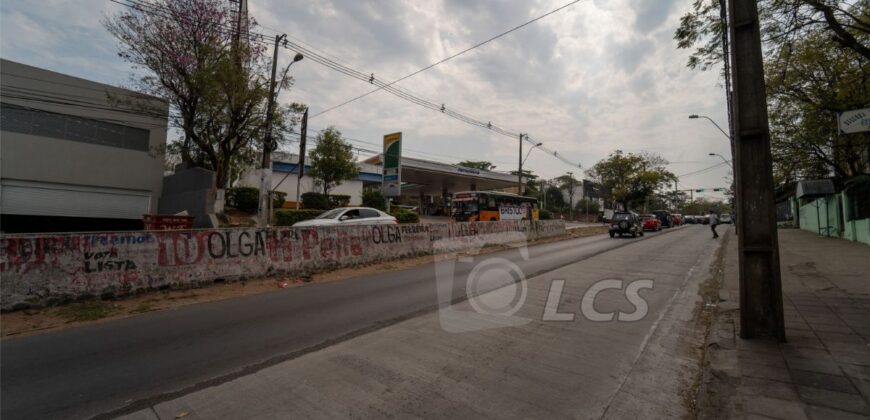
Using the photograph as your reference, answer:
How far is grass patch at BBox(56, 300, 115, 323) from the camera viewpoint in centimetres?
632

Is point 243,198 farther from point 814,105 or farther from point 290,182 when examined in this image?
point 814,105

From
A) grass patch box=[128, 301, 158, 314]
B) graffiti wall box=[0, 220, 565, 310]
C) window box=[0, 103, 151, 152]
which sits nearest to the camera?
graffiti wall box=[0, 220, 565, 310]

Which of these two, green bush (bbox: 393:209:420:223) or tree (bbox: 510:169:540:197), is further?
tree (bbox: 510:169:540:197)

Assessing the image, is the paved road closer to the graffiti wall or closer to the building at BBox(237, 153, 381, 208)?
the graffiti wall

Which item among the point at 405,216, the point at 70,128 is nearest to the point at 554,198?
the point at 405,216

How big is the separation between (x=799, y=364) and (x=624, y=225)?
2087 centimetres

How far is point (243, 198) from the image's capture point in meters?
25.1

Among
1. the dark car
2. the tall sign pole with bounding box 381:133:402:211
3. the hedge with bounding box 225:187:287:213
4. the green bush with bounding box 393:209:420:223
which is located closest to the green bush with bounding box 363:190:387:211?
the green bush with bounding box 393:209:420:223

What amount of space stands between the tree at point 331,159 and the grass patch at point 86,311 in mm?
19089

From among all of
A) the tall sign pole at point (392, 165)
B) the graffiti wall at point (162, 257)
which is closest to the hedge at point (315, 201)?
the tall sign pole at point (392, 165)

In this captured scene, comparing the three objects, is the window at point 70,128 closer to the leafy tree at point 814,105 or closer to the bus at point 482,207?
the bus at point 482,207

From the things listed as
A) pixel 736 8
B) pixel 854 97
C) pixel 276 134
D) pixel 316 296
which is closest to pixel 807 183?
pixel 854 97

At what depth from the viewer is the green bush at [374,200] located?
32062mm

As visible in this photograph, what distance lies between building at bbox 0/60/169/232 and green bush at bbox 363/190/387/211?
584 inches
